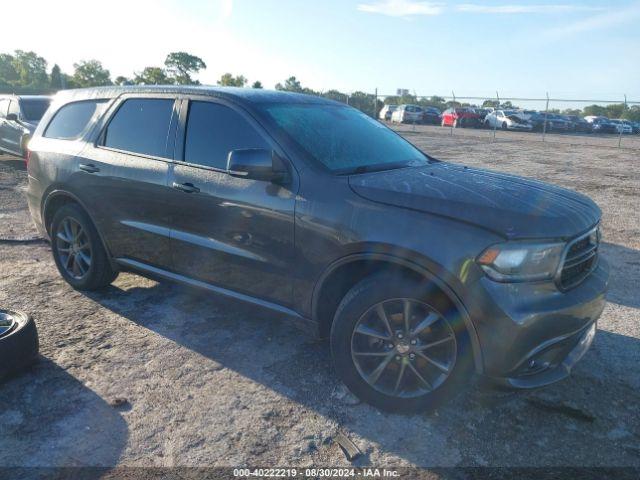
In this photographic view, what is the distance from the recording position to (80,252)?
447 cm

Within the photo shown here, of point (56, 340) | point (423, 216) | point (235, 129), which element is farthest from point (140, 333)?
point (423, 216)

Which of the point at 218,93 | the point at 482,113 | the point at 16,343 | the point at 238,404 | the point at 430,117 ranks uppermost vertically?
the point at 482,113

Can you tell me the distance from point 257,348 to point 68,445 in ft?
4.49

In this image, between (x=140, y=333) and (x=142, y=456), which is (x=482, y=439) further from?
(x=140, y=333)

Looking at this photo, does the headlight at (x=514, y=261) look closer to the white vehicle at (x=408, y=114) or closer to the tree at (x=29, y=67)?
the white vehicle at (x=408, y=114)

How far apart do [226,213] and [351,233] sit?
956 millimetres

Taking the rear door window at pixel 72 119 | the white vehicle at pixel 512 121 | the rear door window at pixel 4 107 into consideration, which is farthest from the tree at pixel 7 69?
the rear door window at pixel 72 119

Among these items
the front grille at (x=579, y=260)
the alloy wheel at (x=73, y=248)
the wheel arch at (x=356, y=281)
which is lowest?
the alloy wheel at (x=73, y=248)

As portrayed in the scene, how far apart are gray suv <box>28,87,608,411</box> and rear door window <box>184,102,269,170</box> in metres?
0.01

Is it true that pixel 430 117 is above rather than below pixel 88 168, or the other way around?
above

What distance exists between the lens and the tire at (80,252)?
14.2 feet

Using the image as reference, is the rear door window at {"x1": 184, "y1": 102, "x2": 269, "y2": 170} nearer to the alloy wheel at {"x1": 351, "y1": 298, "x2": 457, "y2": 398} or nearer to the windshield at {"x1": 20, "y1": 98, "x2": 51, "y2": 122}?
the alloy wheel at {"x1": 351, "y1": 298, "x2": 457, "y2": 398}

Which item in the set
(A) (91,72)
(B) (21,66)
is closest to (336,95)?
(A) (91,72)

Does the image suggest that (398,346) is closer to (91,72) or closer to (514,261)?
(514,261)
